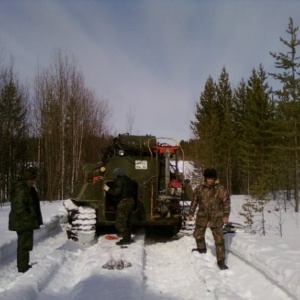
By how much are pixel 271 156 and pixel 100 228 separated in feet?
64.6

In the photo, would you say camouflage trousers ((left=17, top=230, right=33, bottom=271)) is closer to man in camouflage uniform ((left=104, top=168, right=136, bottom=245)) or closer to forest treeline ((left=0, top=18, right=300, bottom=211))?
man in camouflage uniform ((left=104, top=168, right=136, bottom=245))

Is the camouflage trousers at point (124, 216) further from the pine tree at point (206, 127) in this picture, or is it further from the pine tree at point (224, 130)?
the pine tree at point (224, 130)

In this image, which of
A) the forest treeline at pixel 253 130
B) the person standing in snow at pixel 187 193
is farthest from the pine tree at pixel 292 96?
the person standing in snow at pixel 187 193

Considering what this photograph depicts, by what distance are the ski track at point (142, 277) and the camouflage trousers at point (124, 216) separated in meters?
0.63

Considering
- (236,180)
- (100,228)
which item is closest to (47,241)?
(100,228)

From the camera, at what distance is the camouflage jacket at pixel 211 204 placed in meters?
7.82

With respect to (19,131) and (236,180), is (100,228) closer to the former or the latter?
(19,131)

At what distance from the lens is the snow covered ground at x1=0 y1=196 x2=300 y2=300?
577cm

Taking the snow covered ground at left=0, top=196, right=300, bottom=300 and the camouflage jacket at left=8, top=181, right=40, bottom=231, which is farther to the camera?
the camouflage jacket at left=8, top=181, right=40, bottom=231

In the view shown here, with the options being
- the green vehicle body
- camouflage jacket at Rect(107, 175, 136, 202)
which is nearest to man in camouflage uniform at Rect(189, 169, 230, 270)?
camouflage jacket at Rect(107, 175, 136, 202)

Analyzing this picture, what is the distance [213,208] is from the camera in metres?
7.90

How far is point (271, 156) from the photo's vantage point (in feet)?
96.2

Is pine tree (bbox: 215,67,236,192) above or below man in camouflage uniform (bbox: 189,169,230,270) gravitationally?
above

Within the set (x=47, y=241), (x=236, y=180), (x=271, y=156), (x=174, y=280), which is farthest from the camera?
(x=236, y=180)
